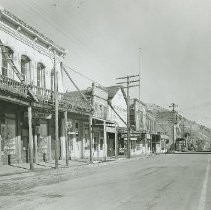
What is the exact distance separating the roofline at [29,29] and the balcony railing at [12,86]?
3.98m

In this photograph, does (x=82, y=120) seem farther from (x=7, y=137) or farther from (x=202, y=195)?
(x=202, y=195)

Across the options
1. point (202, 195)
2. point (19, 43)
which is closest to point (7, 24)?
point (19, 43)

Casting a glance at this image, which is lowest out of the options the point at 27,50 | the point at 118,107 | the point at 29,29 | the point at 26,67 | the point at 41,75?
the point at 118,107

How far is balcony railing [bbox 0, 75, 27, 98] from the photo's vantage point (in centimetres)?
1877

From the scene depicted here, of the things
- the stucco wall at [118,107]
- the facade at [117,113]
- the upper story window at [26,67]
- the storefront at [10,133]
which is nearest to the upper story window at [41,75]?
the upper story window at [26,67]

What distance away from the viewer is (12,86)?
20078mm

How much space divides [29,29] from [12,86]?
6.27m

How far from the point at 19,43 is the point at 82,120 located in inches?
454

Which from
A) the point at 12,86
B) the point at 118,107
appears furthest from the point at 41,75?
the point at 118,107

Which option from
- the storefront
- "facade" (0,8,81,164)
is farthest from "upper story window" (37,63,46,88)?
the storefront

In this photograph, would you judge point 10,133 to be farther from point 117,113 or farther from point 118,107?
point 118,107

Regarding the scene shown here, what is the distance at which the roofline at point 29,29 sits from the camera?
2227 centimetres

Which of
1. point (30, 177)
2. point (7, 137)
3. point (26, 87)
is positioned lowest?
point (30, 177)

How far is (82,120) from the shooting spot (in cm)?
3459
